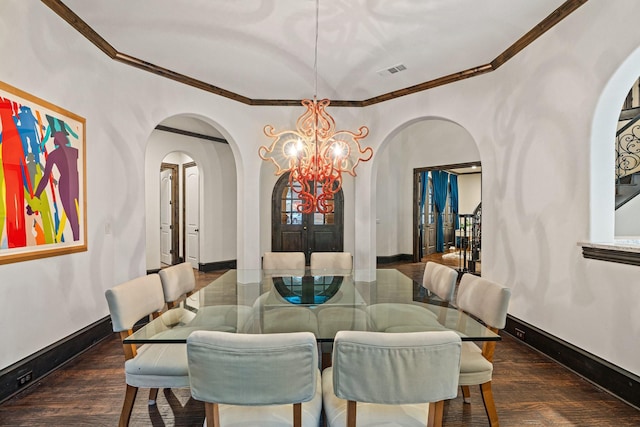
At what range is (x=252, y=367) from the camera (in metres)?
1.20

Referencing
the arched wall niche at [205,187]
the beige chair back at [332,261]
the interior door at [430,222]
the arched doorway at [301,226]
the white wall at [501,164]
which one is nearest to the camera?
the white wall at [501,164]

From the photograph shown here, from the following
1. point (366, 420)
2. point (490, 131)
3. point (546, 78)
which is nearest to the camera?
point (366, 420)

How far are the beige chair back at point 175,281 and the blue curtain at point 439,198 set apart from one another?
8.44 m

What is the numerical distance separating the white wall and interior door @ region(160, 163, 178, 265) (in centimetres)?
361

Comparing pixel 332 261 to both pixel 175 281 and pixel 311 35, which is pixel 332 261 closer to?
pixel 175 281

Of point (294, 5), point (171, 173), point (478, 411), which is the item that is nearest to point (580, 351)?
point (478, 411)

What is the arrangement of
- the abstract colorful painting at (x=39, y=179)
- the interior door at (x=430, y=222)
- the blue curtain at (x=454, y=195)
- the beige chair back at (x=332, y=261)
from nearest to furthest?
the abstract colorful painting at (x=39, y=179) < the beige chair back at (x=332, y=261) < the interior door at (x=430, y=222) < the blue curtain at (x=454, y=195)

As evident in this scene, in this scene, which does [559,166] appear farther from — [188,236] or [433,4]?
[188,236]

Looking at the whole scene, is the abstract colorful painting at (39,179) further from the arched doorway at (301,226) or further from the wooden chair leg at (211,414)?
the arched doorway at (301,226)

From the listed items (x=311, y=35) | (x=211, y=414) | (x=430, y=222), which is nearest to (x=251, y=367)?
(x=211, y=414)

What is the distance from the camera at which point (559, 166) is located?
9.43 ft

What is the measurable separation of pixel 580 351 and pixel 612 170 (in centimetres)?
138

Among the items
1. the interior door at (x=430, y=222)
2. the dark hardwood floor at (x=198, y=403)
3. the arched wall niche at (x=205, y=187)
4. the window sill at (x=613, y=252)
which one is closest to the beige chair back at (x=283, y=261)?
the dark hardwood floor at (x=198, y=403)

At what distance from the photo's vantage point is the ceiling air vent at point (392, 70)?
392cm
